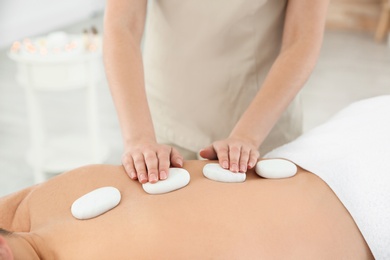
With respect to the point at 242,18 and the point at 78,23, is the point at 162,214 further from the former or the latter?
the point at 78,23

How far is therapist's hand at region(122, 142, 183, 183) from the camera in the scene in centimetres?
112

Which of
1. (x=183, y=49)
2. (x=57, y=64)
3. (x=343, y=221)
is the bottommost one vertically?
(x=57, y=64)

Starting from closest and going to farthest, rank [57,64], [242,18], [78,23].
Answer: [242,18]
[57,64]
[78,23]

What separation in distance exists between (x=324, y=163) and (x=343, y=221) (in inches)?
6.1

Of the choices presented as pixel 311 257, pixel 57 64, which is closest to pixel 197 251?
pixel 311 257

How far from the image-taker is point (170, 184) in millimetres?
1106

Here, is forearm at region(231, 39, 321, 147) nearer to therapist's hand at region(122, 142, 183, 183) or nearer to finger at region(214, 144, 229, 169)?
finger at region(214, 144, 229, 169)

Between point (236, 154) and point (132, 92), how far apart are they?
0.31 metres

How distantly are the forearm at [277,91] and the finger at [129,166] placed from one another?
26cm

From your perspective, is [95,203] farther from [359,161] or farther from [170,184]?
[359,161]

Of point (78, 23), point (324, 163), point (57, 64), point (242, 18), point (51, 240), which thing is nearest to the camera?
point (51, 240)

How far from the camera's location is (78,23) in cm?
749

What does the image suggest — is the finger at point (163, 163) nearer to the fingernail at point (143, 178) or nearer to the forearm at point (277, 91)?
the fingernail at point (143, 178)

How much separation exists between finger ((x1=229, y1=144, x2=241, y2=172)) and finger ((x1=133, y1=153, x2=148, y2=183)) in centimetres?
19
